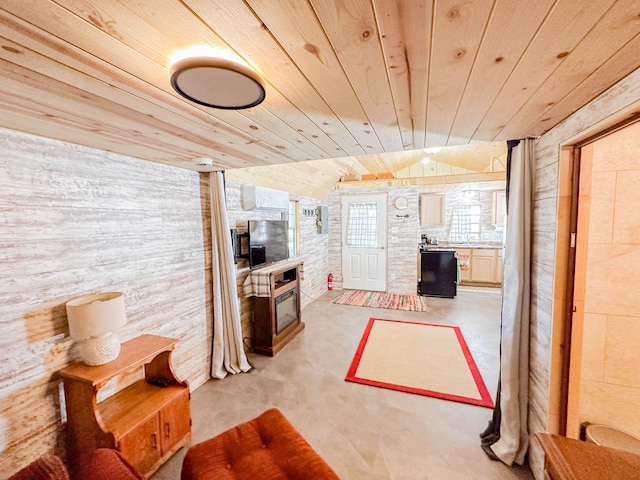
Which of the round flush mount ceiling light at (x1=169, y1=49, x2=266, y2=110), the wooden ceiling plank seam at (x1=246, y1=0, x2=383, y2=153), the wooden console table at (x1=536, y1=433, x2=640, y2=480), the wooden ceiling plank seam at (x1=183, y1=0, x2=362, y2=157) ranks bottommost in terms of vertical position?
the wooden console table at (x1=536, y1=433, x2=640, y2=480)

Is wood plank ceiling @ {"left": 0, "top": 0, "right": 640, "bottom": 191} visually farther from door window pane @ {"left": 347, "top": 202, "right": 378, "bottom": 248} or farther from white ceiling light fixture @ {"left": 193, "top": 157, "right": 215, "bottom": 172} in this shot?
door window pane @ {"left": 347, "top": 202, "right": 378, "bottom": 248}

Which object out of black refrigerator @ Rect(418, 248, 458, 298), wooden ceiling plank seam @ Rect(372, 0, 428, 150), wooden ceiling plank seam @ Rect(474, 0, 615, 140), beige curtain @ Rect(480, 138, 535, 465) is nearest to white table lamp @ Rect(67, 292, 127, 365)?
wooden ceiling plank seam @ Rect(372, 0, 428, 150)

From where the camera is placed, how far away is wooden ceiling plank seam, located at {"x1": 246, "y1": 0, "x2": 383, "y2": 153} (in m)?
0.63

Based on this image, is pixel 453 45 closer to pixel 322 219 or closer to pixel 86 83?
pixel 86 83

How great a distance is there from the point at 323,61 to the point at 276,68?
0.16m

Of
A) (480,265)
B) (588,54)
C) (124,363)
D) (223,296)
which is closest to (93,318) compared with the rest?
(124,363)

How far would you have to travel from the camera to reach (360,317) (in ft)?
13.9

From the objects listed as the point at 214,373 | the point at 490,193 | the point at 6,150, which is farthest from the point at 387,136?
the point at 490,193

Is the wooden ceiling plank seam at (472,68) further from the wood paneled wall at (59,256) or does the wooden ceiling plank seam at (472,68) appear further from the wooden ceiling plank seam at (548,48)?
the wood paneled wall at (59,256)

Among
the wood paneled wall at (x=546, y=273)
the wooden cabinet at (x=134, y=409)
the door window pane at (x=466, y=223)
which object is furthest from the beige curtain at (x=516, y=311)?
the door window pane at (x=466, y=223)

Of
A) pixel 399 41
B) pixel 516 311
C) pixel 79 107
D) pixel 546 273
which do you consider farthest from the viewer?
pixel 516 311

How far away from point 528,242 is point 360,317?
2946mm

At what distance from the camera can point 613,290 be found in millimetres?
1472

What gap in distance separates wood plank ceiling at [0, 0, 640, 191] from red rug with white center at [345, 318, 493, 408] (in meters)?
2.25
